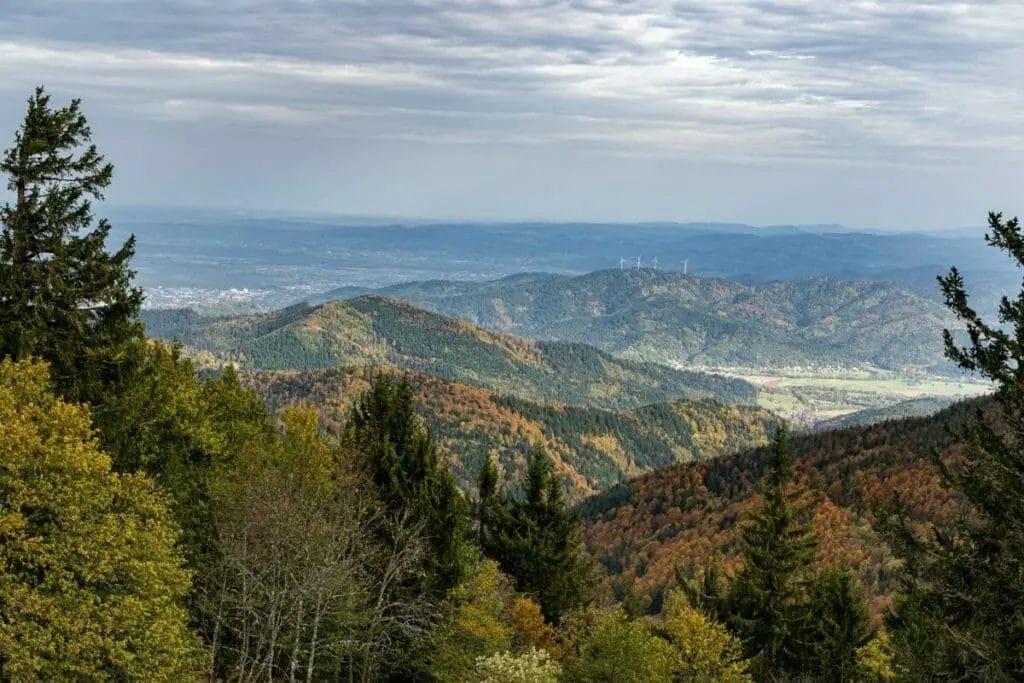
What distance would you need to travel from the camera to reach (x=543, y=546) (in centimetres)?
4562

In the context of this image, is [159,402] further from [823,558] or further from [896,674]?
[823,558]

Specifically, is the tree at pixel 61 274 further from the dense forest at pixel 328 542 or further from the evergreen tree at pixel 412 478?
the evergreen tree at pixel 412 478

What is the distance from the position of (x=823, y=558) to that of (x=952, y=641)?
97.9 meters

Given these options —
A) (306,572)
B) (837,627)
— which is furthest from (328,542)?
(837,627)

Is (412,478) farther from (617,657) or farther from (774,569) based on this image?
(774,569)

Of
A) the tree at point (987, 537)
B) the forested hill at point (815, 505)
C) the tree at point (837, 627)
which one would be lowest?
the forested hill at point (815, 505)

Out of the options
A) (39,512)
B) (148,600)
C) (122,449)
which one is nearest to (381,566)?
(122,449)

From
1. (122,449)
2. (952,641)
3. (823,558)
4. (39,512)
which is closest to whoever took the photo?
(952,641)

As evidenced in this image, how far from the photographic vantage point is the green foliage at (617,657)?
36875 mm

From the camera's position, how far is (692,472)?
648 ft

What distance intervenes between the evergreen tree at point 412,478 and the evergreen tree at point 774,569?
19.7 m

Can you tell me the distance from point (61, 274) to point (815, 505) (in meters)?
109

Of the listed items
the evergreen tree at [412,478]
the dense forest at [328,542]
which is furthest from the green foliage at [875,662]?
the evergreen tree at [412,478]

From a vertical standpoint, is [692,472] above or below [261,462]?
below
